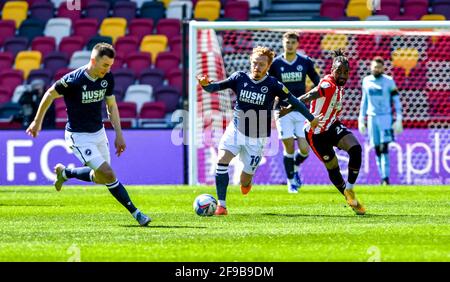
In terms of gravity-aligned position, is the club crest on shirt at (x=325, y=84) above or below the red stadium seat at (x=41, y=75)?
above

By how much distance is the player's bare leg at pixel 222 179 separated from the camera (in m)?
13.9

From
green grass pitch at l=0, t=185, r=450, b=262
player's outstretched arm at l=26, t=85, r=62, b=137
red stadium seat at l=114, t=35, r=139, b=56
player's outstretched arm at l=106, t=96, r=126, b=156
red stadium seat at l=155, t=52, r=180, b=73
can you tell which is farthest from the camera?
red stadium seat at l=114, t=35, r=139, b=56

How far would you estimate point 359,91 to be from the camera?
76.6ft

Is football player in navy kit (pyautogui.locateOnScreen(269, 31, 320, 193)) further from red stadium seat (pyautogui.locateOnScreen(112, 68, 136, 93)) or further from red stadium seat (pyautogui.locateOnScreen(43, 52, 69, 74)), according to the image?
red stadium seat (pyautogui.locateOnScreen(43, 52, 69, 74))

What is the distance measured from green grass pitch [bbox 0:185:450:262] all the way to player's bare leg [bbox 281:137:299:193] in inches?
15.6

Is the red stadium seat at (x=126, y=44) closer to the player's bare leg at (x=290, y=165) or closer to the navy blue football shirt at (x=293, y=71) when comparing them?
the navy blue football shirt at (x=293, y=71)

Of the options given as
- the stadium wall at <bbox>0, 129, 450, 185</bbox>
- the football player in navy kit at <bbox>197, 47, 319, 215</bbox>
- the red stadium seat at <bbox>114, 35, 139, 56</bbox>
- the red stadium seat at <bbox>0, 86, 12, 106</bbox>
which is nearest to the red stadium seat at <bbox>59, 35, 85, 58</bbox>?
the red stadium seat at <bbox>114, 35, 139, 56</bbox>

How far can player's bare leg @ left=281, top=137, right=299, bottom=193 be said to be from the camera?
18.2 meters

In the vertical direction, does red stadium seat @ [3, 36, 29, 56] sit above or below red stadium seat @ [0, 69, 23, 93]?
above

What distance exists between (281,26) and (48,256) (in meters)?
11.4

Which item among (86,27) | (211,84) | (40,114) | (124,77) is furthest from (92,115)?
(86,27)

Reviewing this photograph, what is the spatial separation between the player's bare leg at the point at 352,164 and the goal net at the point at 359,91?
6400 mm

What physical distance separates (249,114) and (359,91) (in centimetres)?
962

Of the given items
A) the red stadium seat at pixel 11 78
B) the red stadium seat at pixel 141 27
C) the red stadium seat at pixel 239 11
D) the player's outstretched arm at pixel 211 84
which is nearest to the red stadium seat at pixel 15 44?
the red stadium seat at pixel 11 78
